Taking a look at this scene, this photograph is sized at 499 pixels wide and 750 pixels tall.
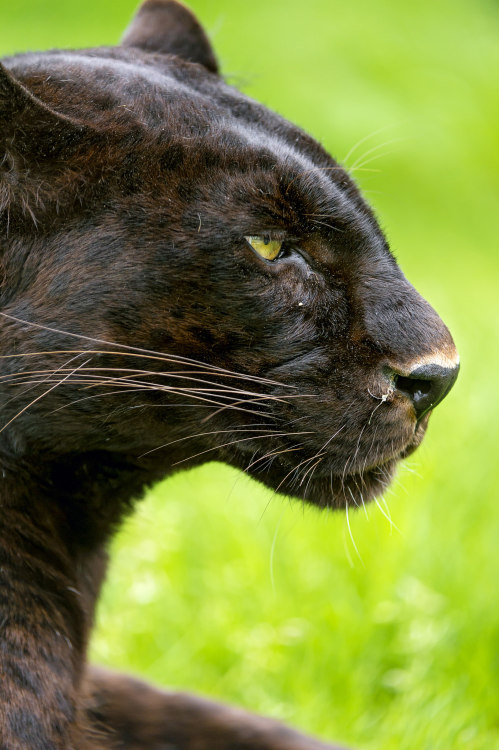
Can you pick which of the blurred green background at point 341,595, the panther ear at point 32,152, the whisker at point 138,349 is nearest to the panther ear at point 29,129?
the panther ear at point 32,152

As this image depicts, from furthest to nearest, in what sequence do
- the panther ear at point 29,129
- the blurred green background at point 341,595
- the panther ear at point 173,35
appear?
the blurred green background at point 341,595 < the panther ear at point 173,35 < the panther ear at point 29,129

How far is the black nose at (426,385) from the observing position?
2.11m

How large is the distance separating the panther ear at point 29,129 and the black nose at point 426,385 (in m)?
0.90

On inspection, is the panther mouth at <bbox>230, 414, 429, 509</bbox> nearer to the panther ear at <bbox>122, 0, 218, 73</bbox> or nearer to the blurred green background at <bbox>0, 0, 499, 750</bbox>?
the blurred green background at <bbox>0, 0, 499, 750</bbox>

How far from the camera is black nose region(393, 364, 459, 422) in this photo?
2113 mm

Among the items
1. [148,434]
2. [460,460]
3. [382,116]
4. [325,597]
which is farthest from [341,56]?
[148,434]

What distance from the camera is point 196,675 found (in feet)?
11.4

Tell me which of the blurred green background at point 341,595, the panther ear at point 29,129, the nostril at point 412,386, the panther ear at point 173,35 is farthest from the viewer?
the blurred green background at point 341,595

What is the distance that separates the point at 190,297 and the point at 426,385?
1.83 ft

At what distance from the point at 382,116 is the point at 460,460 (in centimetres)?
1112

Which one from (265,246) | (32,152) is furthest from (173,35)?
(265,246)

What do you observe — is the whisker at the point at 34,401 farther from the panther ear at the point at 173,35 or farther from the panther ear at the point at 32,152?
the panther ear at the point at 173,35

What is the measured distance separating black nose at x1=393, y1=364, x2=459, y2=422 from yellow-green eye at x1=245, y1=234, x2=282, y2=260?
0.38 metres

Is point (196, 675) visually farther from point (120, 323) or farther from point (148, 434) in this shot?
point (120, 323)
